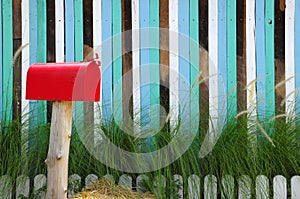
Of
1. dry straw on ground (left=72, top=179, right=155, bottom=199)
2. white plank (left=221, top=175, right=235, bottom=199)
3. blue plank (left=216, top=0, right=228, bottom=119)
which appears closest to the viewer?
dry straw on ground (left=72, top=179, right=155, bottom=199)

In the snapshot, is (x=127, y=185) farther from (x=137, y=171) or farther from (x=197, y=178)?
(x=197, y=178)

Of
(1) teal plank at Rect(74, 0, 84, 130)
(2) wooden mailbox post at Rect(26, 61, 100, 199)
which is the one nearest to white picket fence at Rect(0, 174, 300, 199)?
(2) wooden mailbox post at Rect(26, 61, 100, 199)

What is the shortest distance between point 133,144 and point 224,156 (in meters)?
0.64

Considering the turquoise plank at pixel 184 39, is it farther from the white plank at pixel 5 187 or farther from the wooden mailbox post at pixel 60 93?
the white plank at pixel 5 187

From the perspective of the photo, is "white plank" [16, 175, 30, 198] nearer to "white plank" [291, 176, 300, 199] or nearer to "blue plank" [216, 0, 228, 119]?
"blue plank" [216, 0, 228, 119]

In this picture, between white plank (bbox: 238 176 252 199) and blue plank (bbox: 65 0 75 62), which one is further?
blue plank (bbox: 65 0 75 62)

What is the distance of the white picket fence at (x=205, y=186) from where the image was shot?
414 centimetres

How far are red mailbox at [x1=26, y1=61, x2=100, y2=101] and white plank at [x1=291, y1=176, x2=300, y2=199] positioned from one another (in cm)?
160

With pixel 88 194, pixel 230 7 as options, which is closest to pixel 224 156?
pixel 88 194

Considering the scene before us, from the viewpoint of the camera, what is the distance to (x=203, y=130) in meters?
4.32

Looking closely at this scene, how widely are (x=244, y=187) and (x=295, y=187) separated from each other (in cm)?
38

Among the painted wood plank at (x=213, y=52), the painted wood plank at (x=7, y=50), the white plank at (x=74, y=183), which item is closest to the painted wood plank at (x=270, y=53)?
the painted wood plank at (x=213, y=52)

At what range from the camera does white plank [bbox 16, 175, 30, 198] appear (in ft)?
14.0

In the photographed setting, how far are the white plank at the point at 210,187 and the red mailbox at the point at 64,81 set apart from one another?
1105mm
